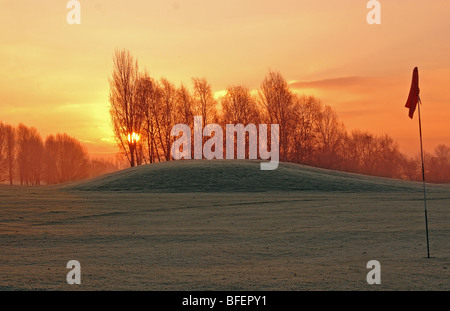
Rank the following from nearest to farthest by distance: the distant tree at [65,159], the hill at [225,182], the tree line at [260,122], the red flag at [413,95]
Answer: the red flag at [413,95] → the hill at [225,182] → the tree line at [260,122] → the distant tree at [65,159]

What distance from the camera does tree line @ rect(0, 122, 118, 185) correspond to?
9088 centimetres

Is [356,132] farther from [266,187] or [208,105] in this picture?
[266,187]

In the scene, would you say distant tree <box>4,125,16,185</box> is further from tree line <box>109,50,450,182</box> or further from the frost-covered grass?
the frost-covered grass

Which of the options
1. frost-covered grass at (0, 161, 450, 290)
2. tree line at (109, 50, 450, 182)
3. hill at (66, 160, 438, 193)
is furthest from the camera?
tree line at (109, 50, 450, 182)

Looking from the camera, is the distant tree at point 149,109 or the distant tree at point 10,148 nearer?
the distant tree at point 149,109

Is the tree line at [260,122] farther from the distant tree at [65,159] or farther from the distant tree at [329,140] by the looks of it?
the distant tree at [65,159]

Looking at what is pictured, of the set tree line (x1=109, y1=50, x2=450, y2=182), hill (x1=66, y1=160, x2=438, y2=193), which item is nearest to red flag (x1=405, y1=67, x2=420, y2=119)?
hill (x1=66, y1=160, x2=438, y2=193)

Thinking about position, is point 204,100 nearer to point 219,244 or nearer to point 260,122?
point 260,122


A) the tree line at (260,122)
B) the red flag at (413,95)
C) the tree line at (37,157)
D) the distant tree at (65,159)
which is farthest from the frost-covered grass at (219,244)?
the distant tree at (65,159)

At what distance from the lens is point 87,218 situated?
22812 mm

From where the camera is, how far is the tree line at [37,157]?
3578 inches

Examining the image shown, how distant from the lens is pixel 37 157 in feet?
317

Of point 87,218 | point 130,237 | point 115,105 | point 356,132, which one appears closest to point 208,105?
point 115,105
